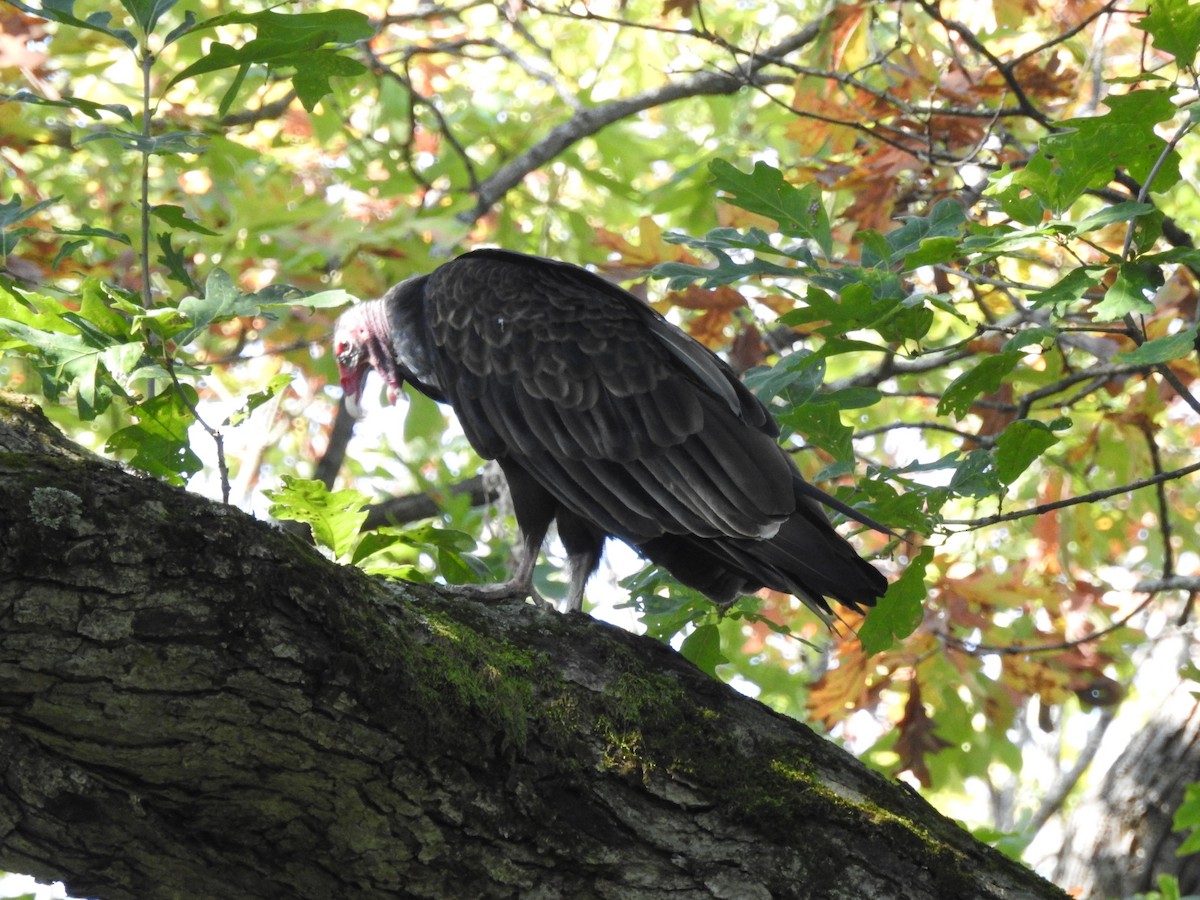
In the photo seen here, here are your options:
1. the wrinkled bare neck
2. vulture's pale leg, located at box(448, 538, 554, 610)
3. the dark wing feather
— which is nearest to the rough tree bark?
vulture's pale leg, located at box(448, 538, 554, 610)

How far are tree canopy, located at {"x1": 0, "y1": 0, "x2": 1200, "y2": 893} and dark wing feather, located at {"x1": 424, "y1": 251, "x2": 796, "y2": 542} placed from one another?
189mm

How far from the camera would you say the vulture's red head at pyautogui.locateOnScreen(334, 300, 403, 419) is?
402 cm

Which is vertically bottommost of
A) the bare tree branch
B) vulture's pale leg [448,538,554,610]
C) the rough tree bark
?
the rough tree bark

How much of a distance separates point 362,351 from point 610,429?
1165 millimetres

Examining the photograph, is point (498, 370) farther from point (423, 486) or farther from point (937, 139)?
point (937, 139)

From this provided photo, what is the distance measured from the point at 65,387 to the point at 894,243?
1.76m

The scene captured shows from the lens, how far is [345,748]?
1903 millimetres

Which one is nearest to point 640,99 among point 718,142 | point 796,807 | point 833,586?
point 718,142

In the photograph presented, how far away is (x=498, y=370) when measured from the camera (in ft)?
11.7

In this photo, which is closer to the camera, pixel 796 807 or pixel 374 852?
pixel 374 852

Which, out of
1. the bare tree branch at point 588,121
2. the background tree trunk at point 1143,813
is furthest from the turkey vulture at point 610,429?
the background tree trunk at point 1143,813

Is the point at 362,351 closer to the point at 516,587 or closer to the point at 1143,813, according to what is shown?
the point at 516,587

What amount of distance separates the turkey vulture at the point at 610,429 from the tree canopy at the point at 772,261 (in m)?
0.13

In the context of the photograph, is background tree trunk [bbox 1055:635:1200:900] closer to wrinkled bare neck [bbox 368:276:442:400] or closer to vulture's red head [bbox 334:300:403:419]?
wrinkled bare neck [bbox 368:276:442:400]
